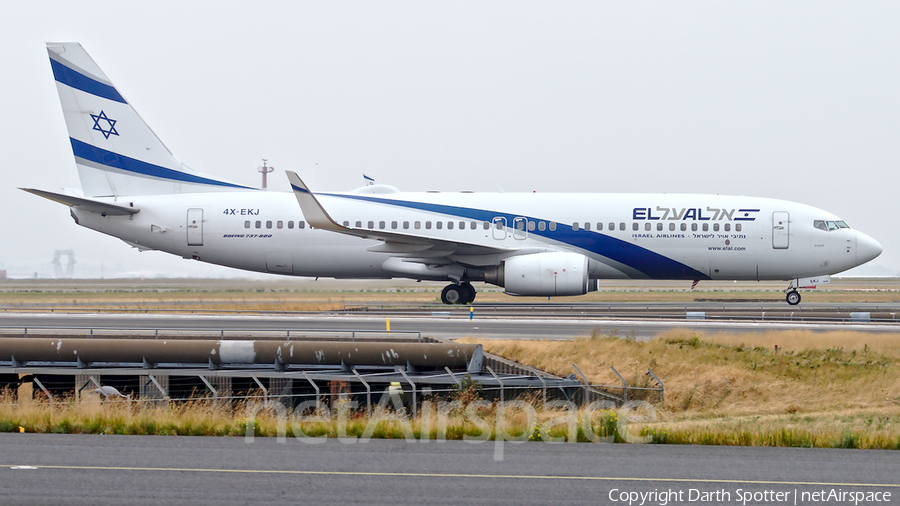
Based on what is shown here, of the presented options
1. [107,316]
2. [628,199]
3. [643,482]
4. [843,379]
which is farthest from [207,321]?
[643,482]

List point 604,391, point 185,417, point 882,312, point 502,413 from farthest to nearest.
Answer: point 882,312 < point 604,391 < point 502,413 < point 185,417

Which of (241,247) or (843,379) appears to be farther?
(241,247)

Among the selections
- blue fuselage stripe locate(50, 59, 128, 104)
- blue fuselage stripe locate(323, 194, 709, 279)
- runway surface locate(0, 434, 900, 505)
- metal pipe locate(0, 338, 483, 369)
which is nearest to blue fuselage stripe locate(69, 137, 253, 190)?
blue fuselage stripe locate(50, 59, 128, 104)

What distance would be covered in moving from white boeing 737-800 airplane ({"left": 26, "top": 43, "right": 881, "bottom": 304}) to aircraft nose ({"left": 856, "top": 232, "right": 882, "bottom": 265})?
0.05m

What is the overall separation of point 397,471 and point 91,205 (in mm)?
27885

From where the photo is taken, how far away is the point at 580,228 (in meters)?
32.7

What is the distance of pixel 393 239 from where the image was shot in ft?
103

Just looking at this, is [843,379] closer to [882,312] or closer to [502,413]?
[502,413]

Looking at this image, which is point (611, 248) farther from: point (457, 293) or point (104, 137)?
point (104, 137)

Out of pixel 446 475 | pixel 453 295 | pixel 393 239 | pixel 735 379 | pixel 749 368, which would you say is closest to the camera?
pixel 446 475

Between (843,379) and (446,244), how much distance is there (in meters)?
15.0

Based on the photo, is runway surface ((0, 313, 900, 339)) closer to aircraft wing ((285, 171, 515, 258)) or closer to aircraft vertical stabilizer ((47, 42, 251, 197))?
Result: aircraft wing ((285, 171, 515, 258))

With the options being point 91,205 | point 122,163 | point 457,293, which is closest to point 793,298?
point 457,293

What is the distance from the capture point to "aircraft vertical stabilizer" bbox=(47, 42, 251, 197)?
34969 mm
